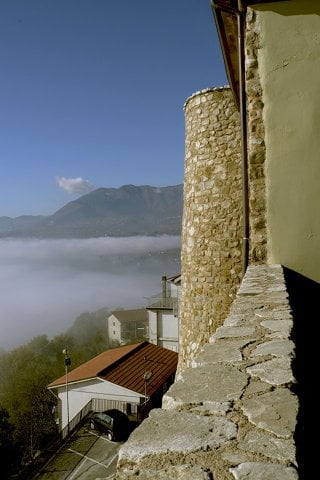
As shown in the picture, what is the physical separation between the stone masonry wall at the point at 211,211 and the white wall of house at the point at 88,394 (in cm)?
1426

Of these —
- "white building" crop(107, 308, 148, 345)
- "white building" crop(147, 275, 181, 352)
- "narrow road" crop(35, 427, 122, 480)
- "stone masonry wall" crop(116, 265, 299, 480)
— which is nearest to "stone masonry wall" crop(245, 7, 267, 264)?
"stone masonry wall" crop(116, 265, 299, 480)

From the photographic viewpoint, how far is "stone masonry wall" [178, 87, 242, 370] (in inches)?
251

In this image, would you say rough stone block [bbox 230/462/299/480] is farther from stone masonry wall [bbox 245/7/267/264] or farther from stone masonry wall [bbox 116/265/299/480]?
stone masonry wall [bbox 245/7/267/264]

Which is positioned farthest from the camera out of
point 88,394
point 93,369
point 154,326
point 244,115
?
point 154,326

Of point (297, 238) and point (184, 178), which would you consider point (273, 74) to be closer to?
→ point (297, 238)

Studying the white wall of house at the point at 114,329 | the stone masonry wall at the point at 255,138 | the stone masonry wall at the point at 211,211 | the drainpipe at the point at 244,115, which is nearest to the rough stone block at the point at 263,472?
the stone masonry wall at the point at 255,138

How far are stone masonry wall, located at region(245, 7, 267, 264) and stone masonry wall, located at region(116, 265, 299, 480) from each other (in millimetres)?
2400

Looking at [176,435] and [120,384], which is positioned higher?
[176,435]

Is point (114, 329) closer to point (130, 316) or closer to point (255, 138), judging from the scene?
point (130, 316)

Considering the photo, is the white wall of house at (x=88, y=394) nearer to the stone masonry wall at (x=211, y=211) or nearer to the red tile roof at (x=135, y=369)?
the red tile roof at (x=135, y=369)

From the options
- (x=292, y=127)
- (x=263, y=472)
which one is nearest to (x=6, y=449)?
(x=292, y=127)

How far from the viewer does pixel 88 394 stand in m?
21.5

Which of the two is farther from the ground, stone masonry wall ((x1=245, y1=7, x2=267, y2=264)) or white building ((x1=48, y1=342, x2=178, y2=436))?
stone masonry wall ((x1=245, y1=7, x2=267, y2=264))

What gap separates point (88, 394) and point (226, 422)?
21.7 meters
